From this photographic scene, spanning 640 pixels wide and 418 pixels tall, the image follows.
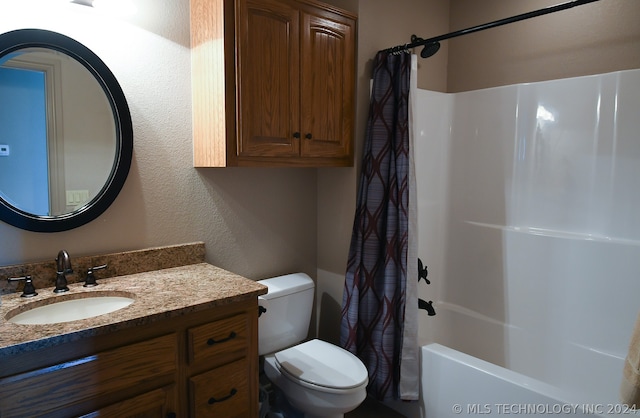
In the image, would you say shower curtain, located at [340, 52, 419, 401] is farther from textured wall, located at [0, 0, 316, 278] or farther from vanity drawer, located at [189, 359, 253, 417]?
vanity drawer, located at [189, 359, 253, 417]

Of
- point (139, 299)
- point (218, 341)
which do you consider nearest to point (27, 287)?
point (139, 299)

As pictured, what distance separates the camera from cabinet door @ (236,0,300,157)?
5.45 feet

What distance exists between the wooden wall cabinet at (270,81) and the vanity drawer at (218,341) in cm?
67

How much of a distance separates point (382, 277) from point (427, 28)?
1.64 metres

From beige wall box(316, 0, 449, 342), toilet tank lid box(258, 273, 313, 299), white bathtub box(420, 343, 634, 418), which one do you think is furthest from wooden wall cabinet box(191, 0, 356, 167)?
white bathtub box(420, 343, 634, 418)

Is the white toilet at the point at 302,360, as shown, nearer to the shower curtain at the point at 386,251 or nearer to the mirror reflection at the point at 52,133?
the shower curtain at the point at 386,251

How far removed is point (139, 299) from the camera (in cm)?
139

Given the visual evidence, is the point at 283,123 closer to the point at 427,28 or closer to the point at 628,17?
the point at 427,28

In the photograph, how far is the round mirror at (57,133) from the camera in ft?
4.71

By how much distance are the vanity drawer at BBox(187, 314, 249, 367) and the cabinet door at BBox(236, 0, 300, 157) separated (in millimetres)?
706

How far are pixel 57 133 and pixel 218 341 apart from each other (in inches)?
39.8

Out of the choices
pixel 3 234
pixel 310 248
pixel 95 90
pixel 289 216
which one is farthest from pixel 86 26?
pixel 310 248

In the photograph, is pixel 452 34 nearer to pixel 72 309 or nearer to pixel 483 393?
pixel 483 393

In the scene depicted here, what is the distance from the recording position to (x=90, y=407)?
1153mm
